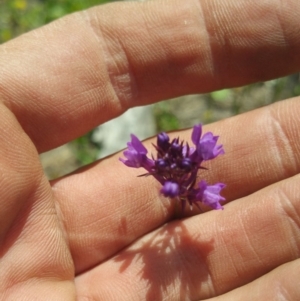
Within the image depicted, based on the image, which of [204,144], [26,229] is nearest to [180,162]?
[204,144]

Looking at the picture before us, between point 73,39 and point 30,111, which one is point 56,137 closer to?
point 30,111

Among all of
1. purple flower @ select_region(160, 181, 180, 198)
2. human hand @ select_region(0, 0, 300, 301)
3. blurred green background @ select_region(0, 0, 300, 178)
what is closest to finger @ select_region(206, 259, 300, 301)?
human hand @ select_region(0, 0, 300, 301)

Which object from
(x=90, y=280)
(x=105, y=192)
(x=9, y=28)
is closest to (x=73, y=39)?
(x=105, y=192)

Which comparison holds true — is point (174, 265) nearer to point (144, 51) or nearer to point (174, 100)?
point (144, 51)

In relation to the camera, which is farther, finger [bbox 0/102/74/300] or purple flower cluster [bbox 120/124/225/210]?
finger [bbox 0/102/74/300]

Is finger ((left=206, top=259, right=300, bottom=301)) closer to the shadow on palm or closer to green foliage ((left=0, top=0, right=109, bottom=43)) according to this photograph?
the shadow on palm

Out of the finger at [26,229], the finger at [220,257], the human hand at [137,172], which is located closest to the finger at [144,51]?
the human hand at [137,172]

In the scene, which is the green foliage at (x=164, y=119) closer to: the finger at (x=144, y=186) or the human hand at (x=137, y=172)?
the human hand at (x=137, y=172)
